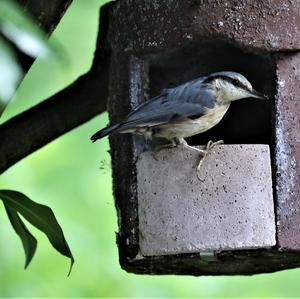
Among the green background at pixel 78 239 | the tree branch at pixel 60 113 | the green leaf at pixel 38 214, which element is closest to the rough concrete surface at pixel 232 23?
the tree branch at pixel 60 113

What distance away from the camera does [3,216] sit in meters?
4.43

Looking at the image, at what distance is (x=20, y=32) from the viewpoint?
1075 mm

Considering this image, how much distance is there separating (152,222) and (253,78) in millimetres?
896

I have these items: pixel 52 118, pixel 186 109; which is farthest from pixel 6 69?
pixel 52 118

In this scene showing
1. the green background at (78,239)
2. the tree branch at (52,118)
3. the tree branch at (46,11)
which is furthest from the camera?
the green background at (78,239)

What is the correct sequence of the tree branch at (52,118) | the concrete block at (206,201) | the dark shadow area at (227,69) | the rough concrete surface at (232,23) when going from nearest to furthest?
1. the concrete block at (206,201)
2. the rough concrete surface at (232,23)
3. the tree branch at (52,118)
4. the dark shadow area at (227,69)

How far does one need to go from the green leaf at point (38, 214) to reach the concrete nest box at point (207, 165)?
29cm

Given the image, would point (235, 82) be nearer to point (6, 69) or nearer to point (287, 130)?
point (287, 130)

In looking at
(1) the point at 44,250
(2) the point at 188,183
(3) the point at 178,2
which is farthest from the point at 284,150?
(1) the point at 44,250

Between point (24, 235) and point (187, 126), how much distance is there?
0.68 meters

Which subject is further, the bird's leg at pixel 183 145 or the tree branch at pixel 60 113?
the tree branch at pixel 60 113

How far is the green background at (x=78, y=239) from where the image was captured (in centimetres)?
409

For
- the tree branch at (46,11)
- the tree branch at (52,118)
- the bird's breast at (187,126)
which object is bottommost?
the bird's breast at (187,126)

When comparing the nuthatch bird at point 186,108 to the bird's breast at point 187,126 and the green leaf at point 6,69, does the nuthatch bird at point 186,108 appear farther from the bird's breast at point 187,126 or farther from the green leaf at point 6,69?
the green leaf at point 6,69
